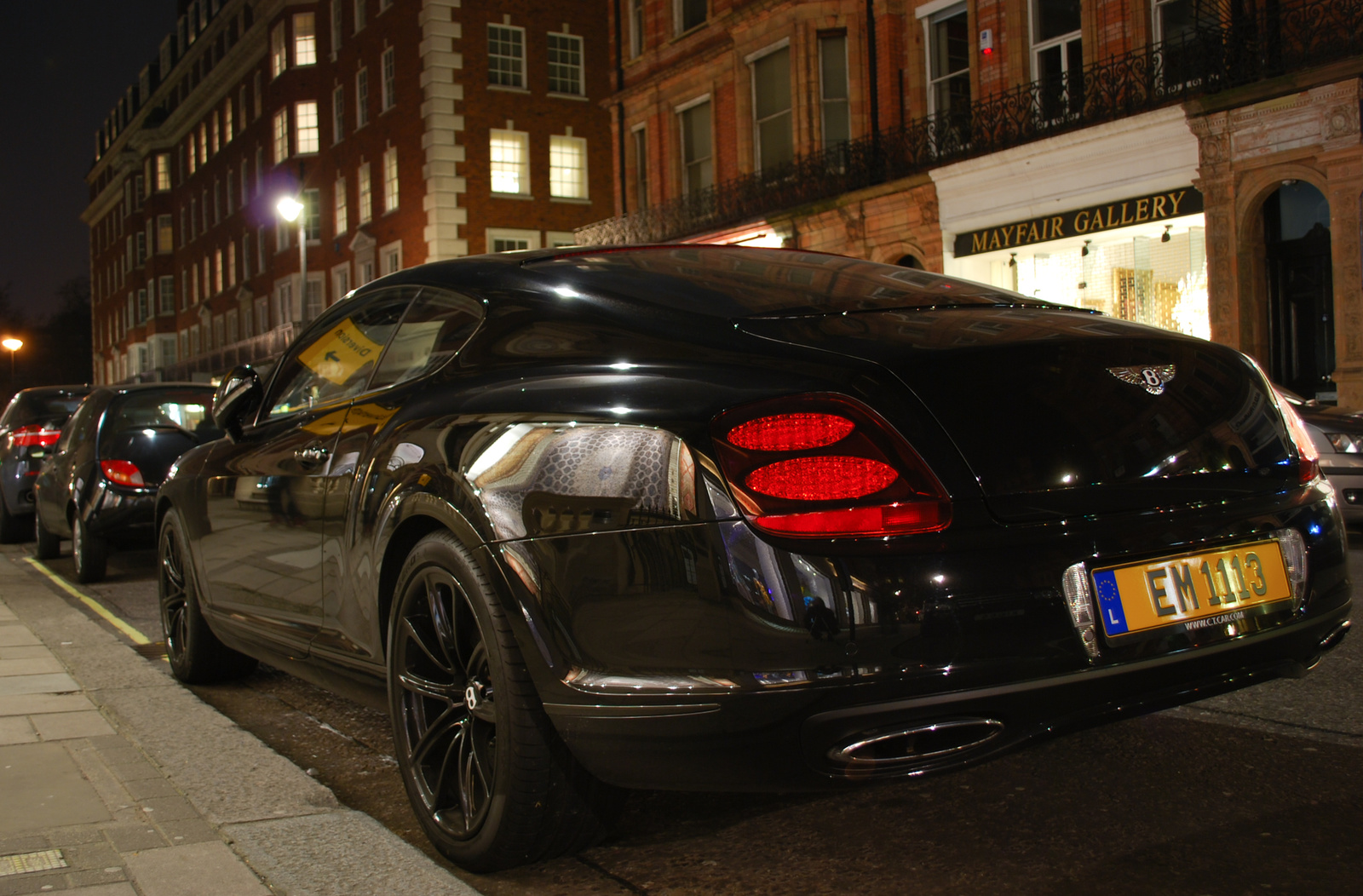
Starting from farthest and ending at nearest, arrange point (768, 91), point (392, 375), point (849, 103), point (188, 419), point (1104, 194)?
point (768, 91) → point (849, 103) → point (1104, 194) → point (188, 419) → point (392, 375)

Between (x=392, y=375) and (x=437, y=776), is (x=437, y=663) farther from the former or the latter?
(x=392, y=375)

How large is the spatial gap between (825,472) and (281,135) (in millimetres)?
44908

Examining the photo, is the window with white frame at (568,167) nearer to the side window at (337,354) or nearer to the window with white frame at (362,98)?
the window with white frame at (362,98)

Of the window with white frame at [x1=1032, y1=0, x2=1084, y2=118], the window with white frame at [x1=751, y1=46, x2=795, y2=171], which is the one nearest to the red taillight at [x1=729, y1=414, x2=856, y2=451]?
the window with white frame at [x1=1032, y1=0, x2=1084, y2=118]

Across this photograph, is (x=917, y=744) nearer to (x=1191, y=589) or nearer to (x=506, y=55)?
(x=1191, y=589)

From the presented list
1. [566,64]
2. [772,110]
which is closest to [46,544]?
[772,110]

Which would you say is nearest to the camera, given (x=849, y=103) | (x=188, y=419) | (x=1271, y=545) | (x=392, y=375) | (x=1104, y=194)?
(x=1271, y=545)

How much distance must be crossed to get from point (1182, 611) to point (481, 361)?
175cm

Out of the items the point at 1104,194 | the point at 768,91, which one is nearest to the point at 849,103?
the point at 768,91

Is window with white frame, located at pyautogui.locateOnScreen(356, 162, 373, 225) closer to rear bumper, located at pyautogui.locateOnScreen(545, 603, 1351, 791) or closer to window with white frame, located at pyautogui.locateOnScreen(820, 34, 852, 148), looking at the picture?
window with white frame, located at pyautogui.locateOnScreen(820, 34, 852, 148)

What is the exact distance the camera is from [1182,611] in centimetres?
260

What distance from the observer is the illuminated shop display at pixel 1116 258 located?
54.3 feet

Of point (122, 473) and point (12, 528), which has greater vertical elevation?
point (122, 473)

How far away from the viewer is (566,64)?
35.4m
